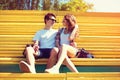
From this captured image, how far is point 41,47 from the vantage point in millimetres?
5742

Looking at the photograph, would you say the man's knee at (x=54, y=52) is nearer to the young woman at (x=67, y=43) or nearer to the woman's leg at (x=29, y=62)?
the young woman at (x=67, y=43)

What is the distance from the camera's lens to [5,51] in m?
6.20

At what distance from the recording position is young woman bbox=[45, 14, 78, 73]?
203 inches

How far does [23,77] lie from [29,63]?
50 centimetres

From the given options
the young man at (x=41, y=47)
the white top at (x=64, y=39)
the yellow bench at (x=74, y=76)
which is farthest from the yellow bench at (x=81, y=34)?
the yellow bench at (x=74, y=76)

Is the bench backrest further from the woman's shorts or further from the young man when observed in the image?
the woman's shorts

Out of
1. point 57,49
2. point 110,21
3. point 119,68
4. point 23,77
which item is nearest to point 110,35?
point 110,21

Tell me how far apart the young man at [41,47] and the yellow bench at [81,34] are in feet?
0.43

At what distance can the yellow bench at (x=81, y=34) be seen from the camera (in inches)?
221

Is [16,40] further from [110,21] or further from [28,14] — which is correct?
[110,21]

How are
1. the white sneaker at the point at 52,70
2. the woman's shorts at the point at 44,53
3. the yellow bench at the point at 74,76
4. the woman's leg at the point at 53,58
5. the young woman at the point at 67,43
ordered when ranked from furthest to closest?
the woman's shorts at the point at 44,53 < the woman's leg at the point at 53,58 < the young woman at the point at 67,43 < the white sneaker at the point at 52,70 < the yellow bench at the point at 74,76

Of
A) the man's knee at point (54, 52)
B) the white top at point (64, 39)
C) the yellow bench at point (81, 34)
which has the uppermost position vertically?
the white top at point (64, 39)

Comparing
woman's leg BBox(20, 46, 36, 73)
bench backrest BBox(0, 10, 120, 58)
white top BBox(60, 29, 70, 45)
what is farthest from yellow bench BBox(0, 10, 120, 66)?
white top BBox(60, 29, 70, 45)

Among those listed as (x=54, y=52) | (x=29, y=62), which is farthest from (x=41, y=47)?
(x=29, y=62)
